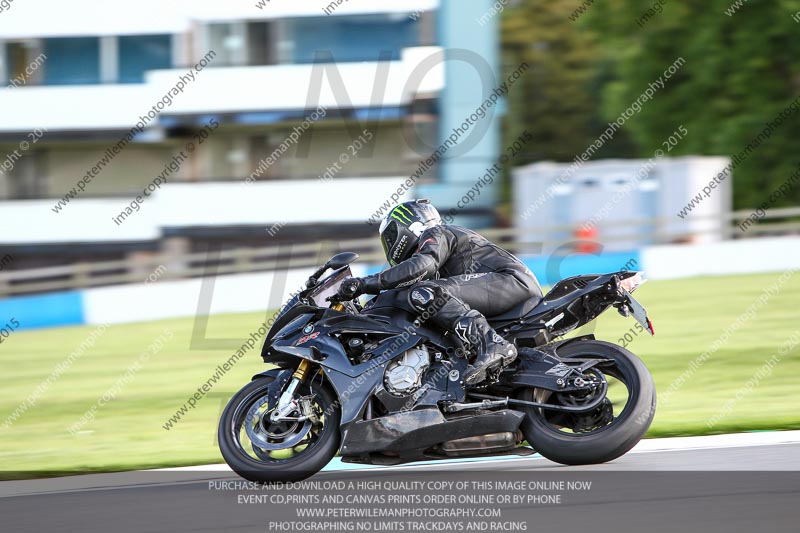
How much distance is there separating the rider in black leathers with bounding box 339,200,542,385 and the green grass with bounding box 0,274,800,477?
1944 millimetres

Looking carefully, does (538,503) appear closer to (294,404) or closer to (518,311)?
(518,311)

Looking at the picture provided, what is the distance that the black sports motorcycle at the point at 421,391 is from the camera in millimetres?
6113

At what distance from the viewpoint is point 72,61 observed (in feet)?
101

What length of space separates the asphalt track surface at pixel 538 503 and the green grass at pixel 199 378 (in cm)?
95

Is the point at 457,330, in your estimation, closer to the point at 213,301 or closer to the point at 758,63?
the point at 213,301

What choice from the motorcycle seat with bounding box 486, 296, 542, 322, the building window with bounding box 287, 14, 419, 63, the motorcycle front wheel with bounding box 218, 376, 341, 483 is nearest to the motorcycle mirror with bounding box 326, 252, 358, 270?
the motorcycle front wheel with bounding box 218, 376, 341, 483

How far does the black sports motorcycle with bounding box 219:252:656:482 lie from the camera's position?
6113 mm

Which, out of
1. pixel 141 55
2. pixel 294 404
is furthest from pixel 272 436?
pixel 141 55

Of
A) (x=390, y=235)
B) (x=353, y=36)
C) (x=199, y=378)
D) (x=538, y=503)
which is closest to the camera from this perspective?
(x=538, y=503)

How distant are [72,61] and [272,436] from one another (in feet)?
88.7

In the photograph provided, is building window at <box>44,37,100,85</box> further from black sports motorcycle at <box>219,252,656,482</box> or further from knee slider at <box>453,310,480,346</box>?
knee slider at <box>453,310,480,346</box>

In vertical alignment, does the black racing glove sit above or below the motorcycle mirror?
below

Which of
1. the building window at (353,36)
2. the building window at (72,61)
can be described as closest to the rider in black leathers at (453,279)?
the building window at (353,36)

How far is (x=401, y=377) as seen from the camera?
6.30 m
